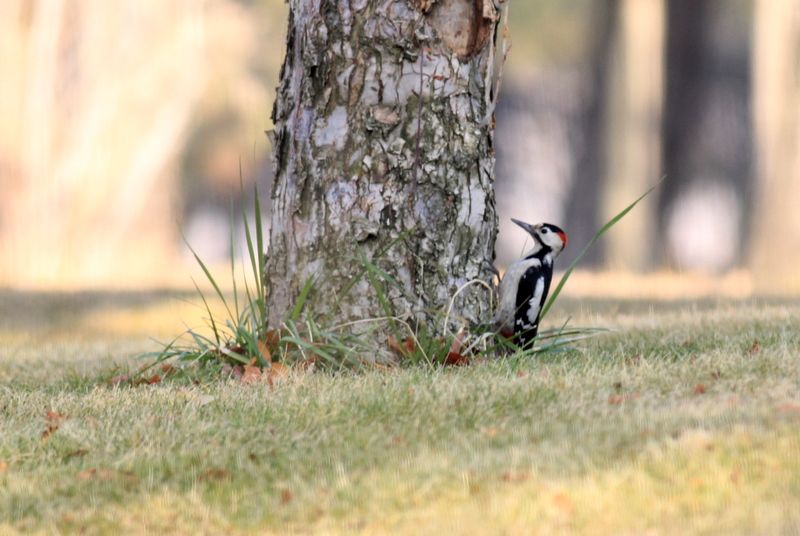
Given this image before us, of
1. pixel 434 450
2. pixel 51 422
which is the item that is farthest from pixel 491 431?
pixel 51 422

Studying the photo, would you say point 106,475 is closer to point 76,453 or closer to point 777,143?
point 76,453

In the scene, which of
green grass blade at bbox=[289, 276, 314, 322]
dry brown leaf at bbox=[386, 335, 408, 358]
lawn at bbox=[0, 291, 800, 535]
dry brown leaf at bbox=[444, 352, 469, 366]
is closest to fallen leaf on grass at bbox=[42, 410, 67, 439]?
lawn at bbox=[0, 291, 800, 535]

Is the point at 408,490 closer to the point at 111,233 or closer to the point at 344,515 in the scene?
the point at 344,515

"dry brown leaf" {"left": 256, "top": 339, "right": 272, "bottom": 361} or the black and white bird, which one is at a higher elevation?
the black and white bird

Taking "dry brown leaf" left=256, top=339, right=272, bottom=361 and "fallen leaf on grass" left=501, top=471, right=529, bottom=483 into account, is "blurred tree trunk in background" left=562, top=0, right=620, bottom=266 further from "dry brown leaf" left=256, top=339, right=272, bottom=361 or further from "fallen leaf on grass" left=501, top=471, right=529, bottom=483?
"fallen leaf on grass" left=501, top=471, right=529, bottom=483

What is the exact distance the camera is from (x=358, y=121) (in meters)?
5.82

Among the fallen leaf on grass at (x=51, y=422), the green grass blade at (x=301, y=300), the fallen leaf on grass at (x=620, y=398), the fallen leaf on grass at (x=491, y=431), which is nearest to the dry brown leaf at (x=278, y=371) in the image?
the green grass blade at (x=301, y=300)

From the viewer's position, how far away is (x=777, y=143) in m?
11.0

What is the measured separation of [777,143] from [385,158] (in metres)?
6.26

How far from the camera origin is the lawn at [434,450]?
11.3 ft

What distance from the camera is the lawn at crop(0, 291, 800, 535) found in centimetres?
344

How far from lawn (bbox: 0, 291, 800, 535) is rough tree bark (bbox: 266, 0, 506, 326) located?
53cm

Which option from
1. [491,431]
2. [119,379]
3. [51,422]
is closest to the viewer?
[491,431]

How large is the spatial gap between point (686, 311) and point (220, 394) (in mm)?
4348
